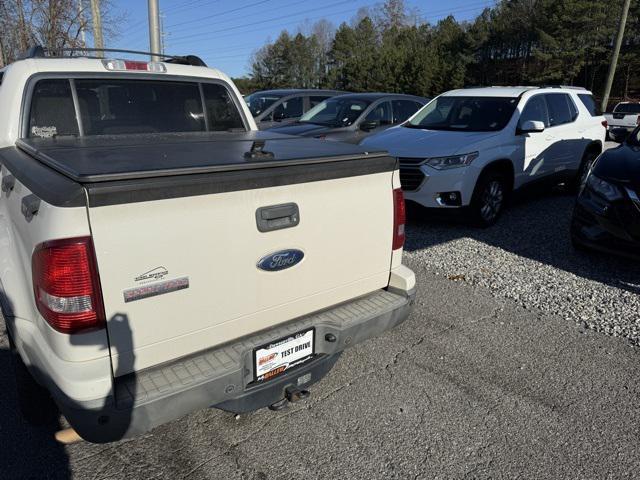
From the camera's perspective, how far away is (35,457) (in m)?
2.54

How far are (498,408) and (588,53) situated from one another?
153 ft

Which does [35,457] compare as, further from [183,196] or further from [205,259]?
[183,196]

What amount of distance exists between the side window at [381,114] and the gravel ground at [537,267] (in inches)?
129

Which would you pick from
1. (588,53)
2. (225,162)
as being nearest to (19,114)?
(225,162)

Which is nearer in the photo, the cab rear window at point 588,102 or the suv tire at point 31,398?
the suv tire at point 31,398

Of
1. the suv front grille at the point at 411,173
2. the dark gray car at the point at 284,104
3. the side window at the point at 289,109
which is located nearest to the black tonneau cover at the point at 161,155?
the suv front grille at the point at 411,173

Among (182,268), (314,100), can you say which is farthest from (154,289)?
(314,100)

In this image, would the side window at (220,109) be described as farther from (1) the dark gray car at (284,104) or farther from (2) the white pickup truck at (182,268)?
(1) the dark gray car at (284,104)

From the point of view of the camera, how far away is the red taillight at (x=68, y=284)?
5.88 feet

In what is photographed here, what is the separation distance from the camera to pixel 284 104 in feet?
38.1

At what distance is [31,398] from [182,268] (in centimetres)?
143

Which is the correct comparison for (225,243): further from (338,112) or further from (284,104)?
(284,104)

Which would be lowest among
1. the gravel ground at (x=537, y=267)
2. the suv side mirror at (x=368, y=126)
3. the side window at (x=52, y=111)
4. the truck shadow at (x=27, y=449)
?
the gravel ground at (x=537, y=267)

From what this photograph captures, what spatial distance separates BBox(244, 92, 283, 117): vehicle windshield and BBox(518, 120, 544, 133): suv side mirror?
637 cm
